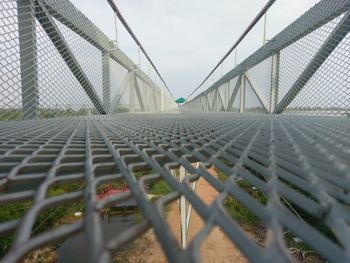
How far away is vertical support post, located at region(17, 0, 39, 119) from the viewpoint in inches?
99.8

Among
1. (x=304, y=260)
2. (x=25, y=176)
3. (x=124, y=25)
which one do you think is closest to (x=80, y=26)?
(x=124, y=25)

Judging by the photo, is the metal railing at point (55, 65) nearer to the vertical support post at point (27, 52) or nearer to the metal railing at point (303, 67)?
the vertical support post at point (27, 52)

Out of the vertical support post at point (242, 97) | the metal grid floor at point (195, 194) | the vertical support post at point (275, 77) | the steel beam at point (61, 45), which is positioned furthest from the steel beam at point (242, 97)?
the metal grid floor at point (195, 194)

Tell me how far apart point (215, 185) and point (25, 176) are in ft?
1.75

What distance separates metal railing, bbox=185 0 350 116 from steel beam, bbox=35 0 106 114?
2919 mm

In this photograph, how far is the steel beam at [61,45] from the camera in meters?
2.77

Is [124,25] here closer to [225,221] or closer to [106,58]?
[106,58]

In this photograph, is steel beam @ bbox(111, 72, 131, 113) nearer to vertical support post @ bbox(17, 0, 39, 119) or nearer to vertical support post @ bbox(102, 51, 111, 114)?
vertical support post @ bbox(102, 51, 111, 114)

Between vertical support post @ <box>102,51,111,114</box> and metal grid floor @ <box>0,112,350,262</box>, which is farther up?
vertical support post @ <box>102,51,111,114</box>

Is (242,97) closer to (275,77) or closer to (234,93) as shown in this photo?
(234,93)

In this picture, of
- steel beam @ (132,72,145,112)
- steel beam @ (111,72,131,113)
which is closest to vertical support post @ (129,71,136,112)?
steel beam @ (132,72,145,112)

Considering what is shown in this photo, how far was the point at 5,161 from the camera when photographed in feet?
3.34

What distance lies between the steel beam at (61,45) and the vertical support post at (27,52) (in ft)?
0.39

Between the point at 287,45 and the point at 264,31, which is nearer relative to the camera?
the point at 287,45
